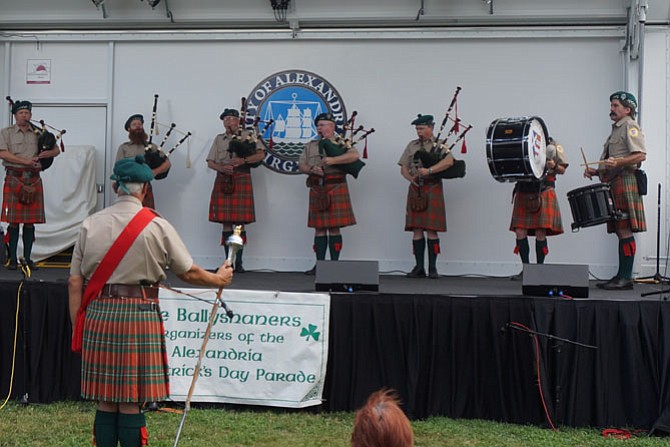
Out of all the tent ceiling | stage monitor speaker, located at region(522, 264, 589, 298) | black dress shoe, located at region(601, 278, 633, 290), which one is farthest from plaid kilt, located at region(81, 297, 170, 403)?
the tent ceiling

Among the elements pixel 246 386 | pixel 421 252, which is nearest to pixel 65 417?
pixel 246 386

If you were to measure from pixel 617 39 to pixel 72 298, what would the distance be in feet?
17.4

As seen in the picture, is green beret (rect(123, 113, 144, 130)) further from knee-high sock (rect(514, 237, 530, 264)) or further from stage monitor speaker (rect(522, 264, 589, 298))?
stage monitor speaker (rect(522, 264, 589, 298))

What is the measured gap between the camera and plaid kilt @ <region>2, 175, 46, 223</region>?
21.2 feet

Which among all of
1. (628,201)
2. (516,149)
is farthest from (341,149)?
(628,201)

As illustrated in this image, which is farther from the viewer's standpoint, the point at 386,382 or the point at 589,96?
the point at 589,96

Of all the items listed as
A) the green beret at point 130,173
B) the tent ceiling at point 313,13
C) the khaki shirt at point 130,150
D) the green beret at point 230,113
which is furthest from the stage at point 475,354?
the tent ceiling at point 313,13

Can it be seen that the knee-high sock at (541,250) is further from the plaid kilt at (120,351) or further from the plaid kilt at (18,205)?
the plaid kilt at (18,205)

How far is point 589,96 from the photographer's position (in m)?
6.79

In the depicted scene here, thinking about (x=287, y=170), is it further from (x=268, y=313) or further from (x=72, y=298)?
(x=72, y=298)

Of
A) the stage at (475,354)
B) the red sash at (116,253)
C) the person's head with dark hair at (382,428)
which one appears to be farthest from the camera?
the stage at (475,354)

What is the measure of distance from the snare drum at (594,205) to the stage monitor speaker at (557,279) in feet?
3.48

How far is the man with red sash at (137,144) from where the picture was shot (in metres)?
6.82

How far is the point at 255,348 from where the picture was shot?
174 inches
